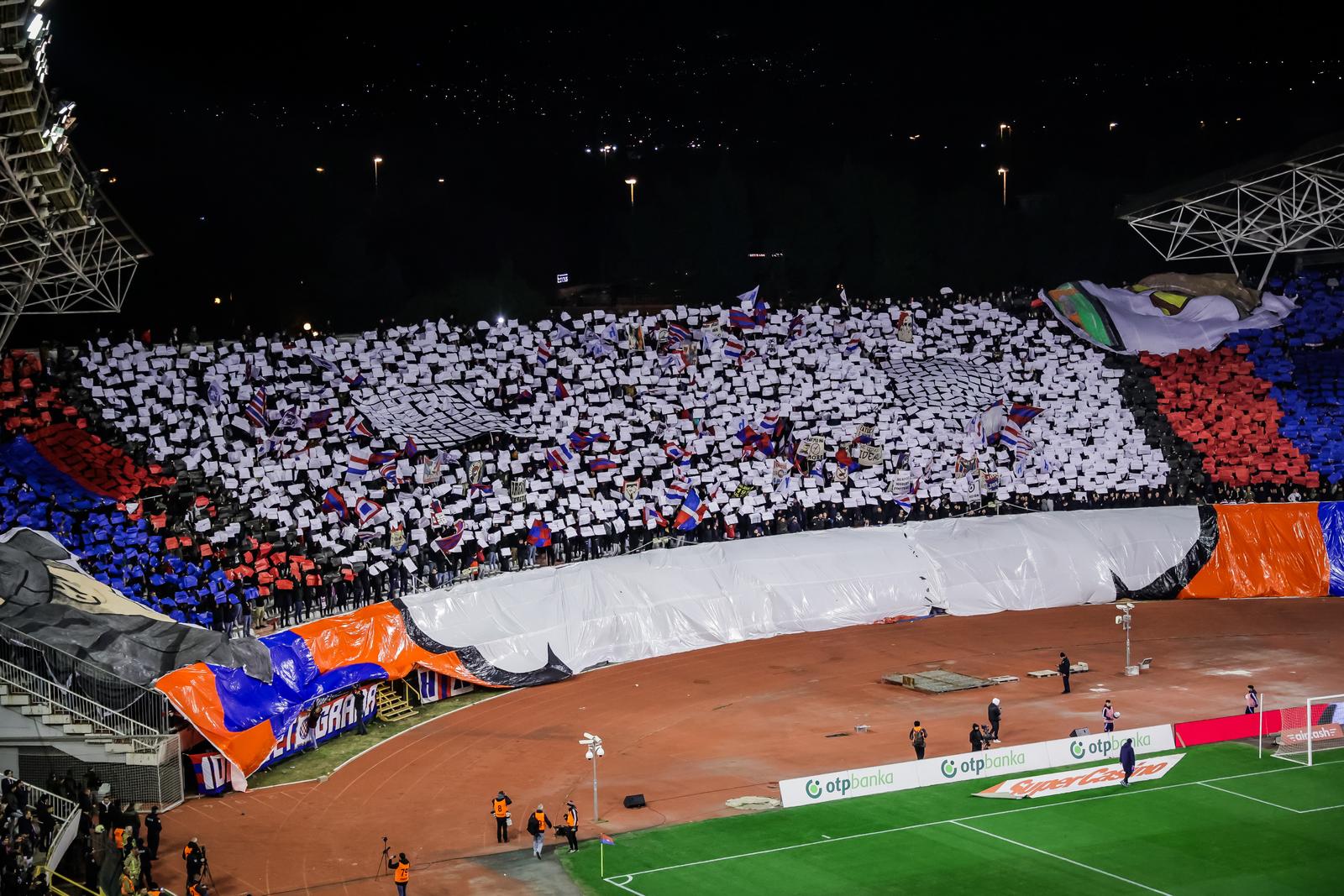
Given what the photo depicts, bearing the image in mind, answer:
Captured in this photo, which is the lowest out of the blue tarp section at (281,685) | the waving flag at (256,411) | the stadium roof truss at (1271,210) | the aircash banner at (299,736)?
the aircash banner at (299,736)

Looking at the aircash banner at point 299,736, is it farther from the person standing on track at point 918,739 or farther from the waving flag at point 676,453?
the waving flag at point 676,453

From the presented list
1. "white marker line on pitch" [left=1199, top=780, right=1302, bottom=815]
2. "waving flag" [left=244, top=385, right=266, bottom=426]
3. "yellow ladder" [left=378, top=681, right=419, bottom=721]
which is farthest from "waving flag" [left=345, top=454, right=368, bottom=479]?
"white marker line on pitch" [left=1199, top=780, right=1302, bottom=815]

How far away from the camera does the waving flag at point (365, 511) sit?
41.9 metres

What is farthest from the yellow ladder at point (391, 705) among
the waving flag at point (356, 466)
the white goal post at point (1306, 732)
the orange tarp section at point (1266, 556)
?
the orange tarp section at point (1266, 556)

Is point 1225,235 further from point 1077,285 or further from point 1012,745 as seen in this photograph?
point 1012,745

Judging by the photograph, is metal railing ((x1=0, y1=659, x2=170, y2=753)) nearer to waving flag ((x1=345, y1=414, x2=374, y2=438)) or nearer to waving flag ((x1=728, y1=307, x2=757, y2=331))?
waving flag ((x1=345, y1=414, x2=374, y2=438))

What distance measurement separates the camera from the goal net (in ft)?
112

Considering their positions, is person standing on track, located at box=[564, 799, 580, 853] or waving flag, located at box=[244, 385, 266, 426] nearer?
person standing on track, located at box=[564, 799, 580, 853]

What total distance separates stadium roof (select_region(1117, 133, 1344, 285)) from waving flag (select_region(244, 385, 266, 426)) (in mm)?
35631

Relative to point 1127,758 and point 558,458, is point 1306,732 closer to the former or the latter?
point 1127,758

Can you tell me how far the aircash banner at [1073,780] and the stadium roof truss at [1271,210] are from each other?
86.7 feet

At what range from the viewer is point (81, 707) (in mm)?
30891

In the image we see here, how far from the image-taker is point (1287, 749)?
34.5 metres

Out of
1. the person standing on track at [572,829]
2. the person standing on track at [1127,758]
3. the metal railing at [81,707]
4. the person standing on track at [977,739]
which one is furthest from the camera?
the person standing on track at [977,739]
